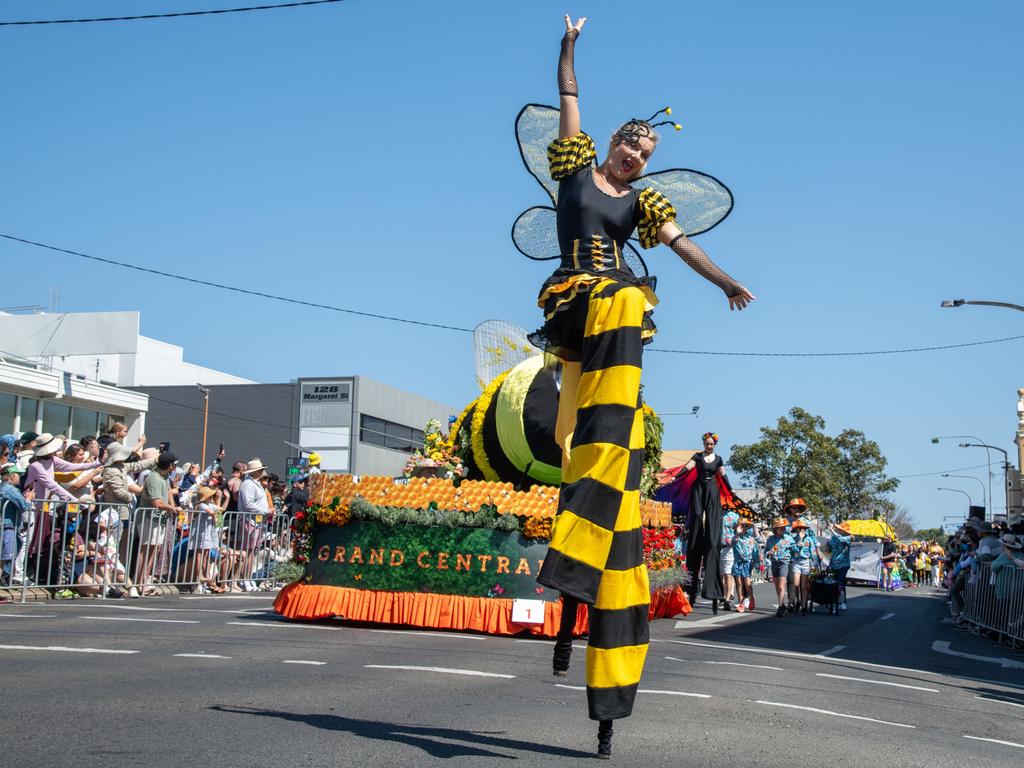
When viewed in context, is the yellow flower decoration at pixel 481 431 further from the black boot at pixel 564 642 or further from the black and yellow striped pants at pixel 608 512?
the black and yellow striped pants at pixel 608 512

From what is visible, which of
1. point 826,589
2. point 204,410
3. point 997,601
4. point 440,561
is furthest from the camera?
point 204,410

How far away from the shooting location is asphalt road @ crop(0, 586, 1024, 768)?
3865 millimetres

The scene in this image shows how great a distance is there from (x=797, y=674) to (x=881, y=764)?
3.42 meters

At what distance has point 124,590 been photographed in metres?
12.8

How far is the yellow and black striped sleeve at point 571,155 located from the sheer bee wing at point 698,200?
120 cm

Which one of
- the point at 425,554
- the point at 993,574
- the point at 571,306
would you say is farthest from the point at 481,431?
the point at 993,574

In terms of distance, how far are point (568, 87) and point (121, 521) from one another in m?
10.0

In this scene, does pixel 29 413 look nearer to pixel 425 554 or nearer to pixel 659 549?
pixel 659 549

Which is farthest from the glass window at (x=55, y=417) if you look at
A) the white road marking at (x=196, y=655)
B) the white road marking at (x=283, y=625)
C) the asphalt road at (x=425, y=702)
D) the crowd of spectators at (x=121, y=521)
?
the white road marking at (x=196, y=655)

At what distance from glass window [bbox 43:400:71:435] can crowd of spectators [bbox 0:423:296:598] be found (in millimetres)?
21063

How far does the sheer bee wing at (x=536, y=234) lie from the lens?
675 centimetres

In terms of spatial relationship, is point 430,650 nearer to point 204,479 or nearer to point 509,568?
point 509,568


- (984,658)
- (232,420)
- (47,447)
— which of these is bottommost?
(984,658)

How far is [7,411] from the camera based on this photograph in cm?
3338
